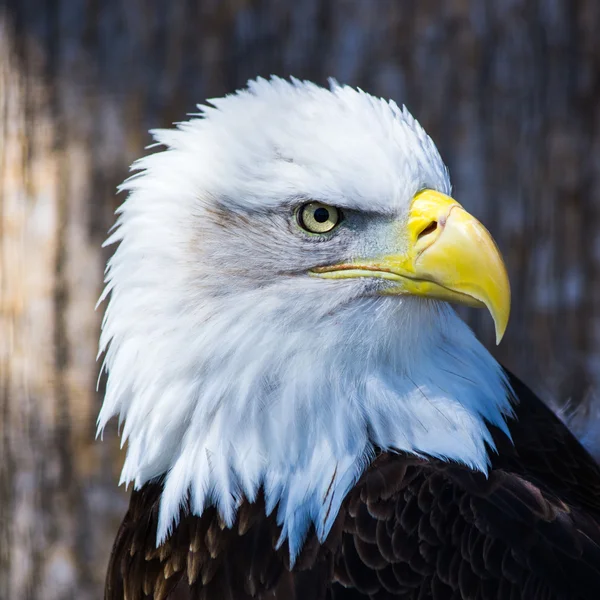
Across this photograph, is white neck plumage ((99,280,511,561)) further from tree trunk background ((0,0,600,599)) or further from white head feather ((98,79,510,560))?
tree trunk background ((0,0,600,599))

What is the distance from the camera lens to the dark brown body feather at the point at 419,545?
77.6 inches

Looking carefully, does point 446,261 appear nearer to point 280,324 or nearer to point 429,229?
point 429,229

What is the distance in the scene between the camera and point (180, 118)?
11.0 ft

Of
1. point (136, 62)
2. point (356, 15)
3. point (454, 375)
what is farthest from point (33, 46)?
point (454, 375)

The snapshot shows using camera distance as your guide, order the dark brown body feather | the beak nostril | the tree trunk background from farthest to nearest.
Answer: the tree trunk background → the beak nostril → the dark brown body feather

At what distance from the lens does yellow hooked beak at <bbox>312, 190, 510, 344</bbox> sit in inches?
81.4

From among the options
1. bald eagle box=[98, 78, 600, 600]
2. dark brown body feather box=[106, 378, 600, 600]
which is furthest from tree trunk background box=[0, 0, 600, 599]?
dark brown body feather box=[106, 378, 600, 600]

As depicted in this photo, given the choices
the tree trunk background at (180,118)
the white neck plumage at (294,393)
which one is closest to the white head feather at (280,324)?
the white neck plumage at (294,393)

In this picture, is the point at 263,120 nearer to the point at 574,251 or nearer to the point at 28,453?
the point at 574,251

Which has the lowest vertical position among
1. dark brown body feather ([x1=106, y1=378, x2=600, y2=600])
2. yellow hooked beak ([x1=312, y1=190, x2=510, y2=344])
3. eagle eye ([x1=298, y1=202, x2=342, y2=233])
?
dark brown body feather ([x1=106, y1=378, x2=600, y2=600])

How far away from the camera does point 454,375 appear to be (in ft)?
7.52

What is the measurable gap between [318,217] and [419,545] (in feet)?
2.47

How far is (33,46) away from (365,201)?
1.82 m

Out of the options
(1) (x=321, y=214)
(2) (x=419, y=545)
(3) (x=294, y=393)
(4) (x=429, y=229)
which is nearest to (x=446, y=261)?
(4) (x=429, y=229)
